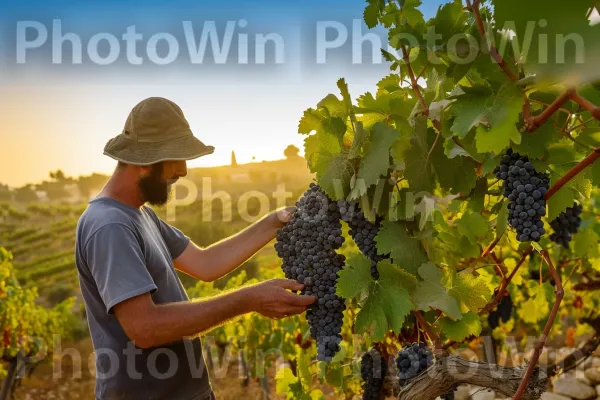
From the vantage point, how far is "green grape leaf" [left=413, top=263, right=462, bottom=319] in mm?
1940

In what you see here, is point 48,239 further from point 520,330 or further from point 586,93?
point 586,93

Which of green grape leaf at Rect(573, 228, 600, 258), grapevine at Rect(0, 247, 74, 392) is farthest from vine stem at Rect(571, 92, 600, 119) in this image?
grapevine at Rect(0, 247, 74, 392)

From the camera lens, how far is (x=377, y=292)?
Answer: 1.92m

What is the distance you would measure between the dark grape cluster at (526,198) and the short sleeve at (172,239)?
1.96 meters

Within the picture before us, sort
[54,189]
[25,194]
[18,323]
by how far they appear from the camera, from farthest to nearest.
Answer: [54,189], [25,194], [18,323]

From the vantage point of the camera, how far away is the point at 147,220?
292 centimetres

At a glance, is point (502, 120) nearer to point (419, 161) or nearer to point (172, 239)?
point (419, 161)

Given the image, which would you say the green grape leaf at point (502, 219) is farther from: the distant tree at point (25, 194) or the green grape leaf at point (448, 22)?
the distant tree at point (25, 194)

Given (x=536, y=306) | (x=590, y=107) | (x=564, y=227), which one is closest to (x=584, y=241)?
(x=564, y=227)

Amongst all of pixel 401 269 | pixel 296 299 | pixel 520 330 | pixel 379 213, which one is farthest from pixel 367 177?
pixel 520 330

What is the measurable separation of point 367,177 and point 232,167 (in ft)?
95.7

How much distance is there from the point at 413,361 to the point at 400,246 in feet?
1.27

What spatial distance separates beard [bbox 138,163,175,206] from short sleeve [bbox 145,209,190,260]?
18.4 inches

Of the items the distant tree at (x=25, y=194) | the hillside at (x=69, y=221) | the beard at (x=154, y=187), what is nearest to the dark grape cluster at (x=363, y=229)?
the beard at (x=154, y=187)
